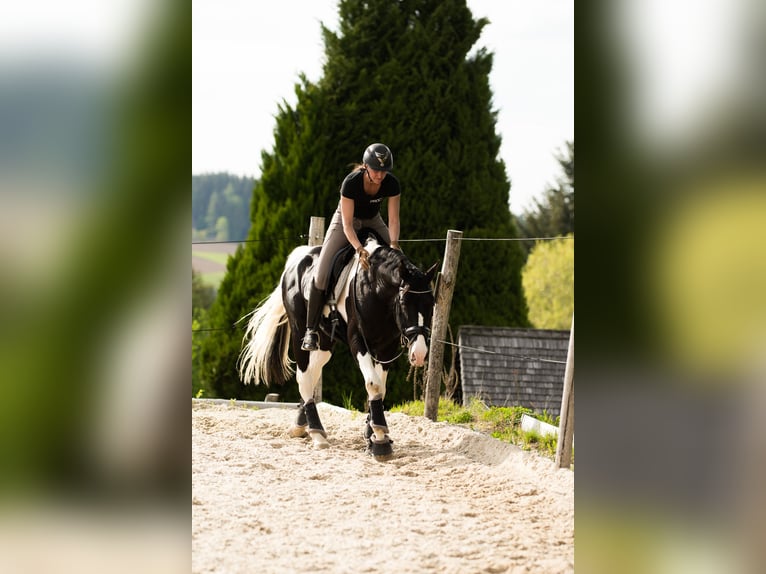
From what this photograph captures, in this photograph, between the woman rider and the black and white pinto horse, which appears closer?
the black and white pinto horse

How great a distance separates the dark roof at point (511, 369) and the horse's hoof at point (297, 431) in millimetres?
3177

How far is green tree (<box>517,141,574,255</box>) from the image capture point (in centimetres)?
2809

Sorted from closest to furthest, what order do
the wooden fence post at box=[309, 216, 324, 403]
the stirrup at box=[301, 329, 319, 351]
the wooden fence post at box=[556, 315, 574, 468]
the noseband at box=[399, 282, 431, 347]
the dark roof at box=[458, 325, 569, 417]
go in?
the wooden fence post at box=[556, 315, 574, 468], the noseband at box=[399, 282, 431, 347], the stirrup at box=[301, 329, 319, 351], the wooden fence post at box=[309, 216, 324, 403], the dark roof at box=[458, 325, 569, 417]

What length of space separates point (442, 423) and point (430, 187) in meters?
5.06


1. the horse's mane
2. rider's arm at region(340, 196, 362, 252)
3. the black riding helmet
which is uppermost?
the black riding helmet

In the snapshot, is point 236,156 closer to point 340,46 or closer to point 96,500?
point 340,46

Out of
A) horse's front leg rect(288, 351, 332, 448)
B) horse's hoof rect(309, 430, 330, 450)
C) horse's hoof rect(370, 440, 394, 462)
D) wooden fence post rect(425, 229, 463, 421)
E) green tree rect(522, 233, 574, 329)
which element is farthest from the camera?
green tree rect(522, 233, 574, 329)

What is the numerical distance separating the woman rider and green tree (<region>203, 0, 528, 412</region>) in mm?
4566

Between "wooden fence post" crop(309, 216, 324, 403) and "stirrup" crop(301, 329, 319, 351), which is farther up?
"wooden fence post" crop(309, 216, 324, 403)

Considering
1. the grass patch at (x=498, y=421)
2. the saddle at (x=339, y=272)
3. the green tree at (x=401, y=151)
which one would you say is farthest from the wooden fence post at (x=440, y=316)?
the green tree at (x=401, y=151)

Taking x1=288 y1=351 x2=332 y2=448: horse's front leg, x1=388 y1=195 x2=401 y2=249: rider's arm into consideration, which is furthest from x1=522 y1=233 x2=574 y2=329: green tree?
x1=388 y1=195 x2=401 y2=249: rider's arm

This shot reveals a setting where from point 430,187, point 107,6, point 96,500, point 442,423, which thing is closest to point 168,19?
point 107,6

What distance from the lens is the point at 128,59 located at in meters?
1.94

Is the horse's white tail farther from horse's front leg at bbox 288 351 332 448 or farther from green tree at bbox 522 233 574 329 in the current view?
green tree at bbox 522 233 574 329
